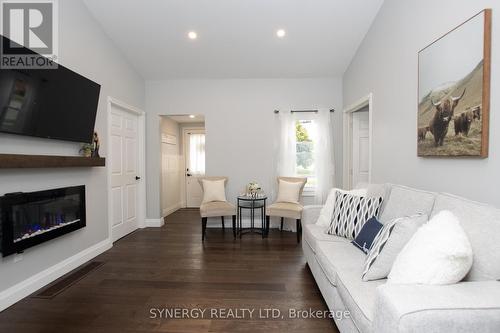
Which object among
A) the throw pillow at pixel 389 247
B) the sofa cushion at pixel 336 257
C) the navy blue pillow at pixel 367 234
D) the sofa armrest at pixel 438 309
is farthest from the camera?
the navy blue pillow at pixel 367 234

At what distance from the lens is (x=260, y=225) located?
4711mm

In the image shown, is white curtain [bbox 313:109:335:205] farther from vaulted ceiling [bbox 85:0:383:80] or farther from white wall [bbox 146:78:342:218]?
vaulted ceiling [bbox 85:0:383:80]

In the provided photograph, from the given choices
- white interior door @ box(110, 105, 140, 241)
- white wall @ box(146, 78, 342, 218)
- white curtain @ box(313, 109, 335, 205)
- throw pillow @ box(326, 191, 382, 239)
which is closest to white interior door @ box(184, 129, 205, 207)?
white wall @ box(146, 78, 342, 218)

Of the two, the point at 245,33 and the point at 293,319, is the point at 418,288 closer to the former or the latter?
the point at 293,319

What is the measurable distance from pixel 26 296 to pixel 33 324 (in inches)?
21.2

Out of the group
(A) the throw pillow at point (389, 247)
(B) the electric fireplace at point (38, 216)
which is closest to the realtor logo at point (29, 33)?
(B) the electric fireplace at point (38, 216)

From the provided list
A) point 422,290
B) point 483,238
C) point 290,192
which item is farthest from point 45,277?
point 483,238

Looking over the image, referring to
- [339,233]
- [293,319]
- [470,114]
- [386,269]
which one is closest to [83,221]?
[293,319]

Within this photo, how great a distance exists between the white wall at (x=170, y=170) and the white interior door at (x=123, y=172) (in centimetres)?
86

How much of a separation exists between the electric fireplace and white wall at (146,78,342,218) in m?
1.82

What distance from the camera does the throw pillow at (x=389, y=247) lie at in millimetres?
1562

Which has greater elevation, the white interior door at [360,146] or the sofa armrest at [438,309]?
the white interior door at [360,146]

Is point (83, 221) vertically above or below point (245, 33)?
below

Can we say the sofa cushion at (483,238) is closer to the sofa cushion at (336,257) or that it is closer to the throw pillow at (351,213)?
the sofa cushion at (336,257)
